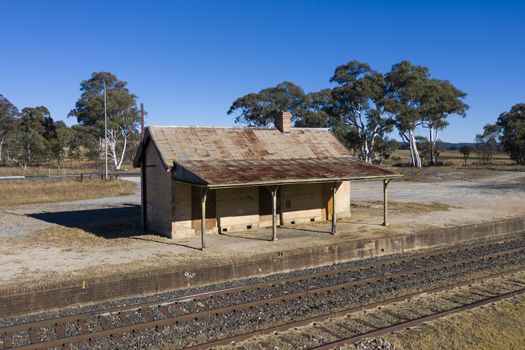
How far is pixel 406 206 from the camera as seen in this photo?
24.9m

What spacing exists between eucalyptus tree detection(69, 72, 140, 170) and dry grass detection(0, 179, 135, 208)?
2259 cm

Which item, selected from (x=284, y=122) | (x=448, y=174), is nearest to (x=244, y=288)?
(x=284, y=122)

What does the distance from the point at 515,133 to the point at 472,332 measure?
67.9m

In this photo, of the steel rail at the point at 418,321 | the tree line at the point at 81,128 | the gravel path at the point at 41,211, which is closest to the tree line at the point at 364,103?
the tree line at the point at 81,128

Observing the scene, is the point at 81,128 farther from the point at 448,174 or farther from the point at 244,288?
the point at 244,288

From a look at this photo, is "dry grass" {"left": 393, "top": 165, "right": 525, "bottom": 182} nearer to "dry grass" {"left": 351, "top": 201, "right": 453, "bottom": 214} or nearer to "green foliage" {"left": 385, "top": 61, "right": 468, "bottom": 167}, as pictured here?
"green foliage" {"left": 385, "top": 61, "right": 468, "bottom": 167}

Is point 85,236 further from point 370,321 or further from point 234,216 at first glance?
point 370,321

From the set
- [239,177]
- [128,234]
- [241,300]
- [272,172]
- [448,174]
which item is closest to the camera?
[241,300]

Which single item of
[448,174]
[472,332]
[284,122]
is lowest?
[472,332]

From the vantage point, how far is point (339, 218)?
20.0 m

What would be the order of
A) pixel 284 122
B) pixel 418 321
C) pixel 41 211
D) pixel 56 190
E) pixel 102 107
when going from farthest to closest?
pixel 102 107, pixel 56 190, pixel 41 211, pixel 284 122, pixel 418 321

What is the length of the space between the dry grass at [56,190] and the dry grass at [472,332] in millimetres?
25856

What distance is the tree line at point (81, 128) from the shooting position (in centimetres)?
6019

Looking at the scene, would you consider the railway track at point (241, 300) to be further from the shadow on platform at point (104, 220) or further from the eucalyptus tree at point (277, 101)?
the eucalyptus tree at point (277, 101)
